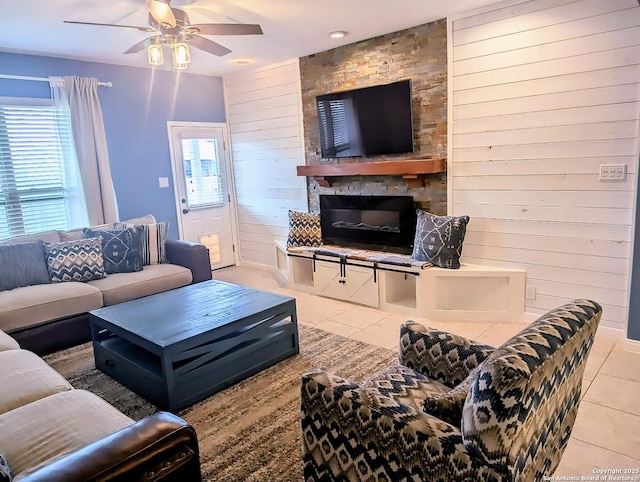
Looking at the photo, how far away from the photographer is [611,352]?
120 inches

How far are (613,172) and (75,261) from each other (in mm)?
4090

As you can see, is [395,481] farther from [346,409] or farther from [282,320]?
[282,320]

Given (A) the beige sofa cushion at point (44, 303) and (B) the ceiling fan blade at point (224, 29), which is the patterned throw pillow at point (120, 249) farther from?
(B) the ceiling fan blade at point (224, 29)

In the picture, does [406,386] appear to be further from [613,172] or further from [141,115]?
[141,115]

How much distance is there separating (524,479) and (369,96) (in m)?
3.60

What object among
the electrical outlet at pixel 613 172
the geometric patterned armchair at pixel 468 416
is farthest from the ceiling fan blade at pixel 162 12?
the electrical outlet at pixel 613 172

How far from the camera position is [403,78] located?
413cm

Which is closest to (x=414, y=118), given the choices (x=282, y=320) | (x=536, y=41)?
(x=536, y=41)

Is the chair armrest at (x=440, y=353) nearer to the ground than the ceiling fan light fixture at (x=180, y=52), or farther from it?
nearer to the ground

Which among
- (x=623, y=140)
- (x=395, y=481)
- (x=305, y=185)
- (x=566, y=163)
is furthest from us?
(x=305, y=185)

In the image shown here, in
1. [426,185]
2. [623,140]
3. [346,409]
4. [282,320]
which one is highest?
[623,140]

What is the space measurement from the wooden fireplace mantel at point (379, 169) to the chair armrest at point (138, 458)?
3049 mm

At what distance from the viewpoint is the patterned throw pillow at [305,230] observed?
486cm

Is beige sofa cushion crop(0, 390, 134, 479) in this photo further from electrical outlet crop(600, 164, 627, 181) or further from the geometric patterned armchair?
electrical outlet crop(600, 164, 627, 181)
